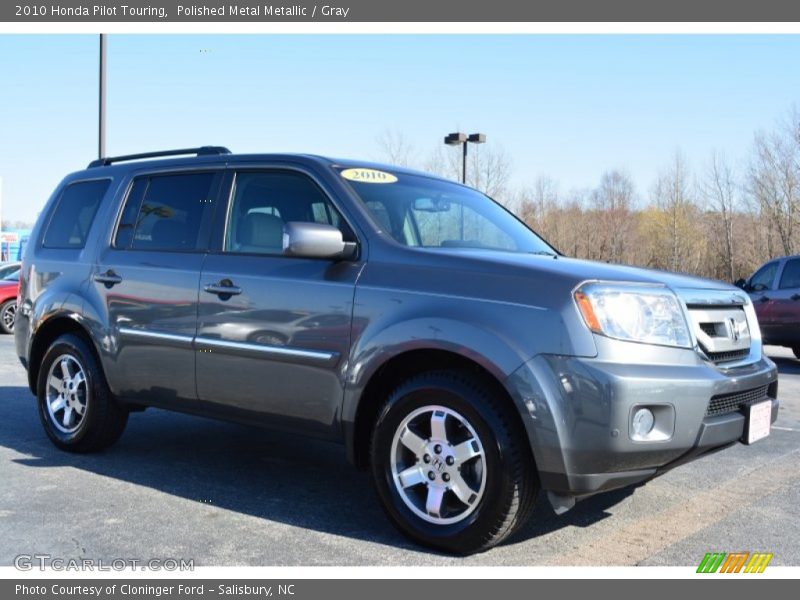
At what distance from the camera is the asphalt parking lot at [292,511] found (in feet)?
12.1

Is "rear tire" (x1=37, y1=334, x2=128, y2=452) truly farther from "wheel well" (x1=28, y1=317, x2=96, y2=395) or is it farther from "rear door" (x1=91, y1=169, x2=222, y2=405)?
"rear door" (x1=91, y1=169, x2=222, y2=405)

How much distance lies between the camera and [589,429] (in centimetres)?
338

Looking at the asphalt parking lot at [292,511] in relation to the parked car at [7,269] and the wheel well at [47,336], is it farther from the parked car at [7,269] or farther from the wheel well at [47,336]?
the parked car at [7,269]

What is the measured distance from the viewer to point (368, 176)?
4625 millimetres

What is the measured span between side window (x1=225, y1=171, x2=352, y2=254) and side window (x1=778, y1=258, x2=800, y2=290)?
33.1ft

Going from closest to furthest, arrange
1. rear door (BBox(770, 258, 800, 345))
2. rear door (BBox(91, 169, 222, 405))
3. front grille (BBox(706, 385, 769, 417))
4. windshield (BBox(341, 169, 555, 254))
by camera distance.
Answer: front grille (BBox(706, 385, 769, 417)) < windshield (BBox(341, 169, 555, 254)) < rear door (BBox(91, 169, 222, 405)) < rear door (BBox(770, 258, 800, 345))

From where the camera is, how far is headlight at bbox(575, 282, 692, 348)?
3.47 m

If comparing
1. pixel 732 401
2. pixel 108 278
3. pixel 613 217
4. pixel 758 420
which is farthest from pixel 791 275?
pixel 613 217

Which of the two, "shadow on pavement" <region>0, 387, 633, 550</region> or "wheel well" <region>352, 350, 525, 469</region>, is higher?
"wheel well" <region>352, 350, 525, 469</region>

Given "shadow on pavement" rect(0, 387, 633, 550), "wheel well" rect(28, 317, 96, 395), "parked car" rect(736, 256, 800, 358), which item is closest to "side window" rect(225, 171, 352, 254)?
"shadow on pavement" rect(0, 387, 633, 550)

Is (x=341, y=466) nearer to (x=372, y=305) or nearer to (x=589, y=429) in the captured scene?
(x=372, y=305)

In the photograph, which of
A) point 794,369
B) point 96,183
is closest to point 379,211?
point 96,183

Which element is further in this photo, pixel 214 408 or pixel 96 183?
pixel 96 183
